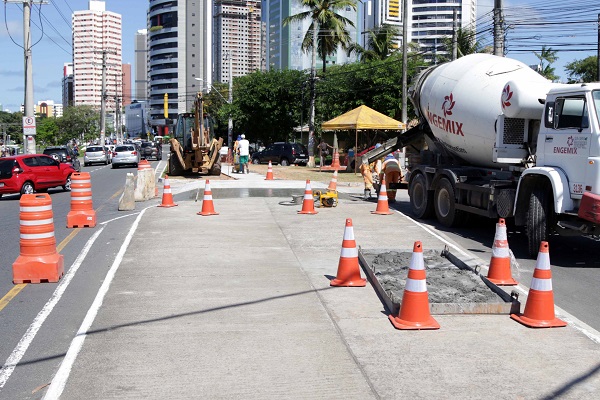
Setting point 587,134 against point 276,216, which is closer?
point 587,134

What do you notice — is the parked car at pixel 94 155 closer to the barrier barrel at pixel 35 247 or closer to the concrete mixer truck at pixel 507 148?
the concrete mixer truck at pixel 507 148

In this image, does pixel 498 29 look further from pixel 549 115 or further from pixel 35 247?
pixel 35 247

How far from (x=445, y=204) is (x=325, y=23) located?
108 feet

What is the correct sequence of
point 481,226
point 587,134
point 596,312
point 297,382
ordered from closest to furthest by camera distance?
point 297,382 < point 596,312 < point 587,134 < point 481,226

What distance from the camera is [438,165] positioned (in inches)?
650

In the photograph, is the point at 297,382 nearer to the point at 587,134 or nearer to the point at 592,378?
the point at 592,378

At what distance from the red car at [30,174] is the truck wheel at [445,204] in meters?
14.5

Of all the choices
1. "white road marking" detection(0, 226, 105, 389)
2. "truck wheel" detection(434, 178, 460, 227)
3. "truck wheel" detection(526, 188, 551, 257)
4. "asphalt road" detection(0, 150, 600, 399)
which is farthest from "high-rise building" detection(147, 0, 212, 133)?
"white road marking" detection(0, 226, 105, 389)

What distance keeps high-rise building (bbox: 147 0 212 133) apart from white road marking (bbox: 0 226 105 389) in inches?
6993

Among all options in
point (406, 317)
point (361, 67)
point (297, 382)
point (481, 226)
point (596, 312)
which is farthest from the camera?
point (361, 67)

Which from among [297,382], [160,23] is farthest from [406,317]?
[160,23]

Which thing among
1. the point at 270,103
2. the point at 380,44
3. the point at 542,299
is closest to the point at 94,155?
the point at 270,103

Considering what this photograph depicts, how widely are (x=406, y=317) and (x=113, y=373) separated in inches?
122

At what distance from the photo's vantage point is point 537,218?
443 inches
